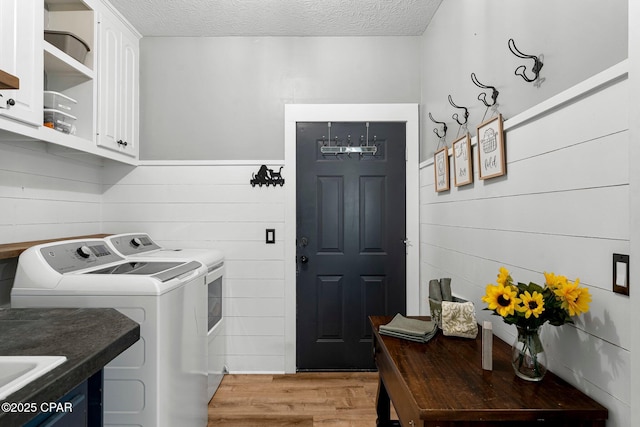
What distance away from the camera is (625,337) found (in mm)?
970

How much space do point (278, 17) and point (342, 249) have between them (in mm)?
1760

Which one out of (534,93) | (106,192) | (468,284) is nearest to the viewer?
(534,93)

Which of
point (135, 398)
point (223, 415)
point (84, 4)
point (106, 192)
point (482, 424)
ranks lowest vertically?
point (223, 415)

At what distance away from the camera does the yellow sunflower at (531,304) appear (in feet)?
3.52

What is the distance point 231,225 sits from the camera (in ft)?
9.65

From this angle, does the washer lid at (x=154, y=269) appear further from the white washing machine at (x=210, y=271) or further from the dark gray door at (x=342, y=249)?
the dark gray door at (x=342, y=249)

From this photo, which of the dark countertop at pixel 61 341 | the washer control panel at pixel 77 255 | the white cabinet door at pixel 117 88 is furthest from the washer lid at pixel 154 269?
the white cabinet door at pixel 117 88

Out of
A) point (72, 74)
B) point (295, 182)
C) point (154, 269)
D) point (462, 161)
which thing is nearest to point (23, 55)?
point (72, 74)

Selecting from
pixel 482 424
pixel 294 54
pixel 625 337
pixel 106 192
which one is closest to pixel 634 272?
pixel 625 337

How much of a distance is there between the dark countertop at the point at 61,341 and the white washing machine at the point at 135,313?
29 cm

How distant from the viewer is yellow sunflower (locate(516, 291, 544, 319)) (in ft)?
3.52

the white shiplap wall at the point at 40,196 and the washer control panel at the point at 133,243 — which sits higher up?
the white shiplap wall at the point at 40,196

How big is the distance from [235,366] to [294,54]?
248 cm

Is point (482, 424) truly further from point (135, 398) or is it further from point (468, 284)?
point (135, 398)
